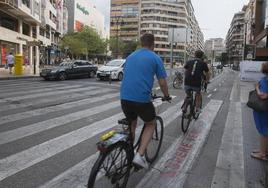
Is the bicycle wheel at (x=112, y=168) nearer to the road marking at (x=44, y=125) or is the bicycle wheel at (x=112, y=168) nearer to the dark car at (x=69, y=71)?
the road marking at (x=44, y=125)

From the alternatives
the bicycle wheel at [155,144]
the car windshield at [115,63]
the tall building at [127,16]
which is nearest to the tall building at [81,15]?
the tall building at [127,16]

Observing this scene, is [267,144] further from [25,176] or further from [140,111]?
[25,176]

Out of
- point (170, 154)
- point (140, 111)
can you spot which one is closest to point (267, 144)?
point (170, 154)

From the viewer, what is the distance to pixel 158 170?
4.87 metres

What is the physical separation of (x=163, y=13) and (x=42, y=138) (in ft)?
456

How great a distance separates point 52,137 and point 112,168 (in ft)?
10.0

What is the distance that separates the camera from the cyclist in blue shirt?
4133 mm

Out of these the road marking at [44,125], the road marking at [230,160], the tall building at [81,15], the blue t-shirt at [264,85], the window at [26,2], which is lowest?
the road marking at [230,160]

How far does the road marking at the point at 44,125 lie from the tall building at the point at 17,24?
2318 cm

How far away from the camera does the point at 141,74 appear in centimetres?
413

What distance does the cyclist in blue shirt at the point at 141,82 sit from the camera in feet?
13.6

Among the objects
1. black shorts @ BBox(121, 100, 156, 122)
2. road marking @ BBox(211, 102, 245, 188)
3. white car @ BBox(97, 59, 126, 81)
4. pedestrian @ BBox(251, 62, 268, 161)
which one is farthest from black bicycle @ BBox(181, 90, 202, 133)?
white car @ BBox(97, 59, 126, 81)

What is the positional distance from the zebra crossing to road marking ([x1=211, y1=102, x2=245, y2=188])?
151cm

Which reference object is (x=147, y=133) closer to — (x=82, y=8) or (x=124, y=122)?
(x=124, y=122)
